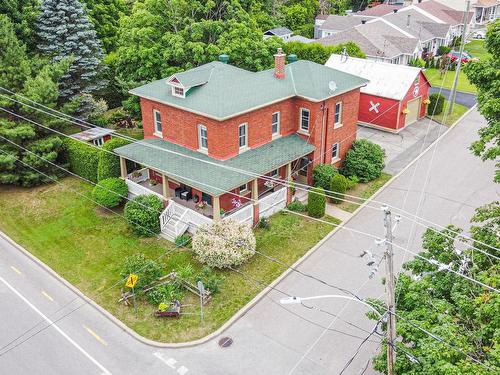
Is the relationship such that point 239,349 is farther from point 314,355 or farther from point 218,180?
point 218,180

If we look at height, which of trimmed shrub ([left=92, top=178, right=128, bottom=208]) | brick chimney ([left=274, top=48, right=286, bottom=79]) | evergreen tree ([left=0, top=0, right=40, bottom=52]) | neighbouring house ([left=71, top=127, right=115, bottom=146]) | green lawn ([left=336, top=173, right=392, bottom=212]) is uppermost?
evergreen tree ([left=0, top=0, right=40, bottom=52])

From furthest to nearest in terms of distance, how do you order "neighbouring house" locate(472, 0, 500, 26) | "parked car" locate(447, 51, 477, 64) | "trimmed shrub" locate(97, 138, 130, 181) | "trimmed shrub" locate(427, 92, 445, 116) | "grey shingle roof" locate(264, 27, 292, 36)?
"neighbouring house" locate(472, 0, 500, 26), "grey shingle roof" locate(264, 27, 292, 36), "parked car" locate(447, 51, 477, 64), "trimmed shrub" locate(427, 92, 445, 116), "trimmed shrub" locate(97, 138, 130, 181)

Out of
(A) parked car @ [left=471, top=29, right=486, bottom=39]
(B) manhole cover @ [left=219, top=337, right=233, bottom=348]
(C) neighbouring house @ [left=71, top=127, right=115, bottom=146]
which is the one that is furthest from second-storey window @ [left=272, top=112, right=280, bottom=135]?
(A) parked car @ [left=471, top=29, right=486, bottom=39]

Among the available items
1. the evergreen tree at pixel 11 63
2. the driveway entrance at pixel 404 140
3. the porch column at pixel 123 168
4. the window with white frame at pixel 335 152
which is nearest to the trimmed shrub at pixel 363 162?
the window with white frame at pixel 335 152

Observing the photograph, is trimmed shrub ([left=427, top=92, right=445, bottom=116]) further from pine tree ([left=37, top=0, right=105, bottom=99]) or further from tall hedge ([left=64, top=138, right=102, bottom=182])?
tall hedge ([left=64, top=138, right=102, bottom=182])

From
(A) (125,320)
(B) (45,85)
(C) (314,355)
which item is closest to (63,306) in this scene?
(A) (125,320)

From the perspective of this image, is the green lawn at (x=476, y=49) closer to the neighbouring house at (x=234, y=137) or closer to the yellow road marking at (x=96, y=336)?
the neighbouring house at (x=234, y=137)

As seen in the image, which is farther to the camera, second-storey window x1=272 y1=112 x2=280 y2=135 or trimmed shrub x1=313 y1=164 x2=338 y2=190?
trimmed shrub x1=313 y1=164 x2=338 y2=190
